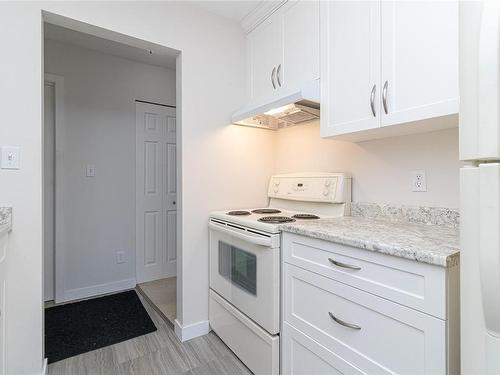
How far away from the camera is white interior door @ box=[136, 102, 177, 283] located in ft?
10.0

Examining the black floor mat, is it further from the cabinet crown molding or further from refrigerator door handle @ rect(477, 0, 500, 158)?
the cabinet crown molding

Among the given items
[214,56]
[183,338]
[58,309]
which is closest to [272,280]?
[183,338]

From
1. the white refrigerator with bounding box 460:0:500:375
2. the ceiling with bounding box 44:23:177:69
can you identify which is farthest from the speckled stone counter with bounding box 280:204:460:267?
the ceiling with bounding box 44:23:177:69

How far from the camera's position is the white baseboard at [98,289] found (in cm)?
266

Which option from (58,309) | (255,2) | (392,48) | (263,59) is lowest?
(58,309)

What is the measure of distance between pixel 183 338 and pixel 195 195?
3.36 ft

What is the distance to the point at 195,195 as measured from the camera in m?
2.03

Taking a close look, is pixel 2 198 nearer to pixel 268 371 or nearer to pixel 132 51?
pixel 268 371

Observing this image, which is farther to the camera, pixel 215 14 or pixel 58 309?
pixel 58 309

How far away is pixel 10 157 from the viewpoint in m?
1.44

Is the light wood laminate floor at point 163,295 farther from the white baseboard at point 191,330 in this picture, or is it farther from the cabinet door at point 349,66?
the cabinet door at point 349,66

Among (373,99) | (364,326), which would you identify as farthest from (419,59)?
(364,326)

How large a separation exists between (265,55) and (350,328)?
185 centimetres

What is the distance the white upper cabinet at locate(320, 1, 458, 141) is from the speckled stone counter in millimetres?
495
